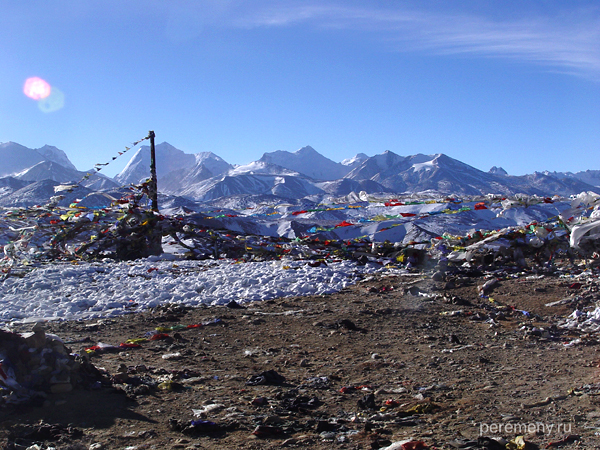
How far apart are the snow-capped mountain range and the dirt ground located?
8054 centimetres

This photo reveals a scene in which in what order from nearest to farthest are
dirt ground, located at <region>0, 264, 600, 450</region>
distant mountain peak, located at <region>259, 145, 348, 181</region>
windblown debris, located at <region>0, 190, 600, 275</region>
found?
dirt ground, located at <region>0, 264, 600, 450</region>, windblown debris, located at <region>0, 190, 600, 275</region>, distant mountain peak, located at <region>259, 145, 348, 181</region>

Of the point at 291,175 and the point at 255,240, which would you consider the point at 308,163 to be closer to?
the point at 291,175

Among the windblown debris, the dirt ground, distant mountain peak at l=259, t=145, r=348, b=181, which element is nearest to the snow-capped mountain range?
distant mountain peak at l=259, t=145, r=348, b=181

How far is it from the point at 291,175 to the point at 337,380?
118 metres

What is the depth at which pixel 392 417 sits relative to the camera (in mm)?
4137

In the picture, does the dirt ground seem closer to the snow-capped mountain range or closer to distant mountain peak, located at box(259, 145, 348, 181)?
the snow-capped mountain range

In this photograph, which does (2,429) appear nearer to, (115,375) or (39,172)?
(115,375)

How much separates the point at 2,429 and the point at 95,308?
5.15 metres

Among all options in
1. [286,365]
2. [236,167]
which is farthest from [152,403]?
[236,167]

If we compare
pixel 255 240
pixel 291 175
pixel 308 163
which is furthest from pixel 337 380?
pixel 308 163

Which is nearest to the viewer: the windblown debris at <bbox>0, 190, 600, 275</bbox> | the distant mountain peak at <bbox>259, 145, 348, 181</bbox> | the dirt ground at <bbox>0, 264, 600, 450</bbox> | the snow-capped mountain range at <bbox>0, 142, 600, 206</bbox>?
the dirt ground at <bbox>0, 264, 600, 450</bbox>

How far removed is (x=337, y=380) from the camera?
522cm

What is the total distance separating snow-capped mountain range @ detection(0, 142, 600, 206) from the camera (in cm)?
10925

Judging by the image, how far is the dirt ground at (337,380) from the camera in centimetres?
373
